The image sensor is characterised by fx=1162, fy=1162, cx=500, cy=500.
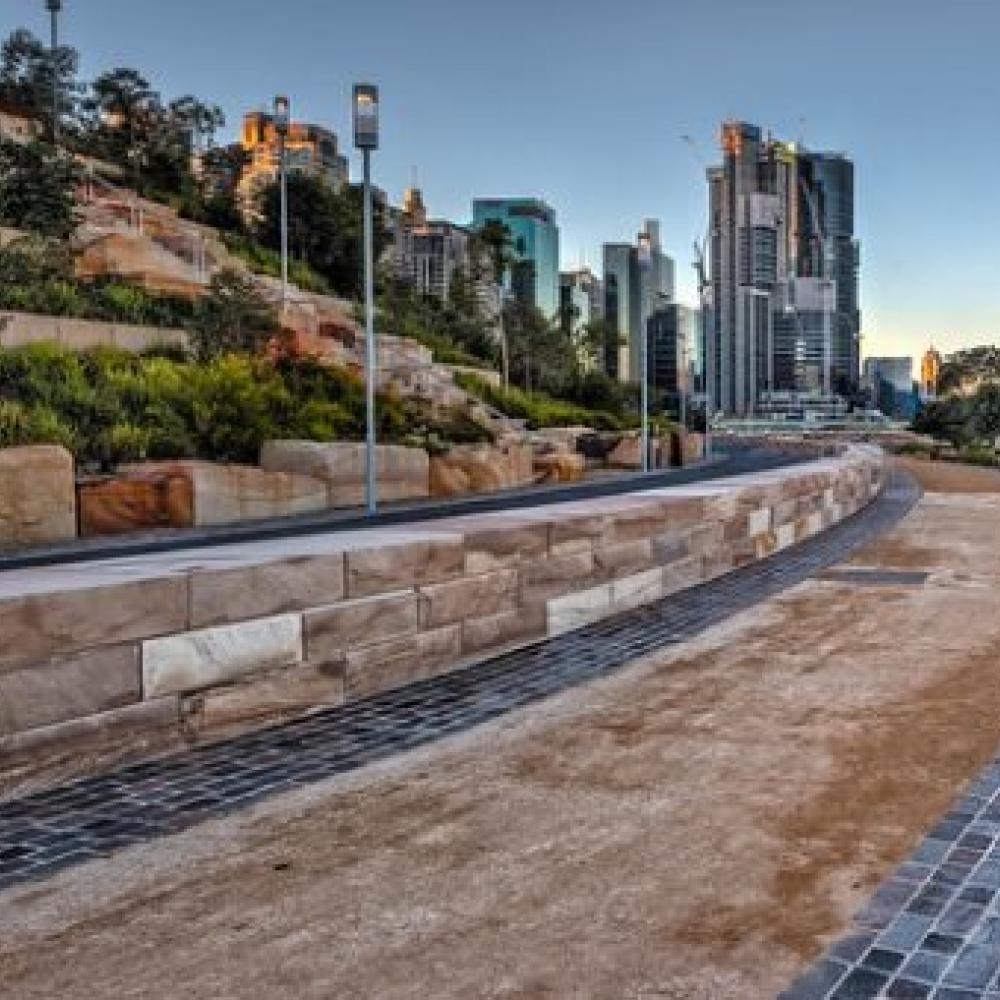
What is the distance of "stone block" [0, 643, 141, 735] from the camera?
5109mm

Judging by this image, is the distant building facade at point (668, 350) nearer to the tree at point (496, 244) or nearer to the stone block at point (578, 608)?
the tree at point (496, 244)

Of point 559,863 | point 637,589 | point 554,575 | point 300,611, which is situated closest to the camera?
point 559,863

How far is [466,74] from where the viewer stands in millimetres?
37062

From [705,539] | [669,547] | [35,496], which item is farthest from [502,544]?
[35,496]

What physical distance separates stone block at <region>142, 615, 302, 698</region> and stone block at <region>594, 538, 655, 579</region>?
3591 millimetres

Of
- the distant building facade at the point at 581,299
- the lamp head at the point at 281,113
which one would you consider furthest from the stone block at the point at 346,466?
the distant building facade at the point at 581,299

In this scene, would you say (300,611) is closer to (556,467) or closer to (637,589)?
(637,589)

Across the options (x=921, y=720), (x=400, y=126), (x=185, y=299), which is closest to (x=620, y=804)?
(x=921, y=720)

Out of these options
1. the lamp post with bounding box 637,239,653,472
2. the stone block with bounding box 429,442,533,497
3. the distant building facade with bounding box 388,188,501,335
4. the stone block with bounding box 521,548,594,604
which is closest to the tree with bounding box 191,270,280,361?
the stone block with bounding box 429,442,533,497

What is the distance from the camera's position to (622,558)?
387 inches

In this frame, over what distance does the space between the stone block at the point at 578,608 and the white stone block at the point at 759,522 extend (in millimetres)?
3938

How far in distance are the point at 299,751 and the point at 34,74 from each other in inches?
2545

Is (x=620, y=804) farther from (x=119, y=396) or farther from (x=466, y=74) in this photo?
(x=466, y=74)

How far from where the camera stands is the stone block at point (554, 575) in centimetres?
852
